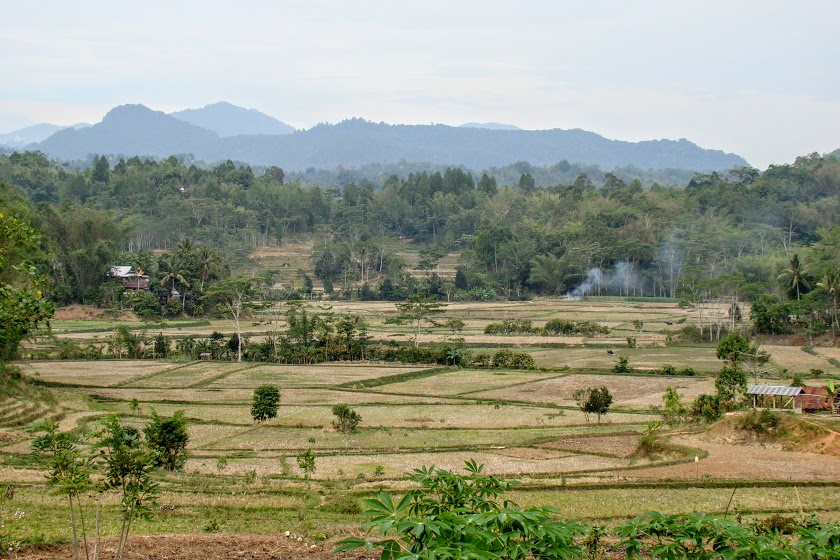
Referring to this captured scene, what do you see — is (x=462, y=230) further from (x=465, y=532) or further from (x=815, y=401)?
(x=465, y=532)

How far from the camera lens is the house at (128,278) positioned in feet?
232

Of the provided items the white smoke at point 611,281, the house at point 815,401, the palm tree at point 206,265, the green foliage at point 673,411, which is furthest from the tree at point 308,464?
the white smoke at point 611,281

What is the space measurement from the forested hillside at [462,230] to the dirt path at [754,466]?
3653 centimetres

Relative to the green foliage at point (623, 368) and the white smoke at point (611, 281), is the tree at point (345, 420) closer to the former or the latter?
the green foliage at point (623, 368)

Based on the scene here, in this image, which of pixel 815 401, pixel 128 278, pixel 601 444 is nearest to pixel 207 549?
pixel 601 444

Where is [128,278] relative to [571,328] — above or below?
above

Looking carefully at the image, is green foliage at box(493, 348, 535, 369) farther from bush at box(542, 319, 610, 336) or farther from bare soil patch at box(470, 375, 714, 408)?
bush at box(542, 319, 610, 336)

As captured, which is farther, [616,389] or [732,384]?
[616,389]

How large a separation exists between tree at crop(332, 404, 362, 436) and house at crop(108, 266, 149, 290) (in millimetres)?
46881

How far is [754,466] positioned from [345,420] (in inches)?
485

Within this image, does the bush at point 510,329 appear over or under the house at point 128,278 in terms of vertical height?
under

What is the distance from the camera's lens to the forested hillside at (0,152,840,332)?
70250 mm

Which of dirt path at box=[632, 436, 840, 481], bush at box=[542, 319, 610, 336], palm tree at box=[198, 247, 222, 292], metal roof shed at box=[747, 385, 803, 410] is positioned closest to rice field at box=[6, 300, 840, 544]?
dirt path at box=[632, 436, 840, 481]

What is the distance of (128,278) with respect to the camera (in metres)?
71.2
